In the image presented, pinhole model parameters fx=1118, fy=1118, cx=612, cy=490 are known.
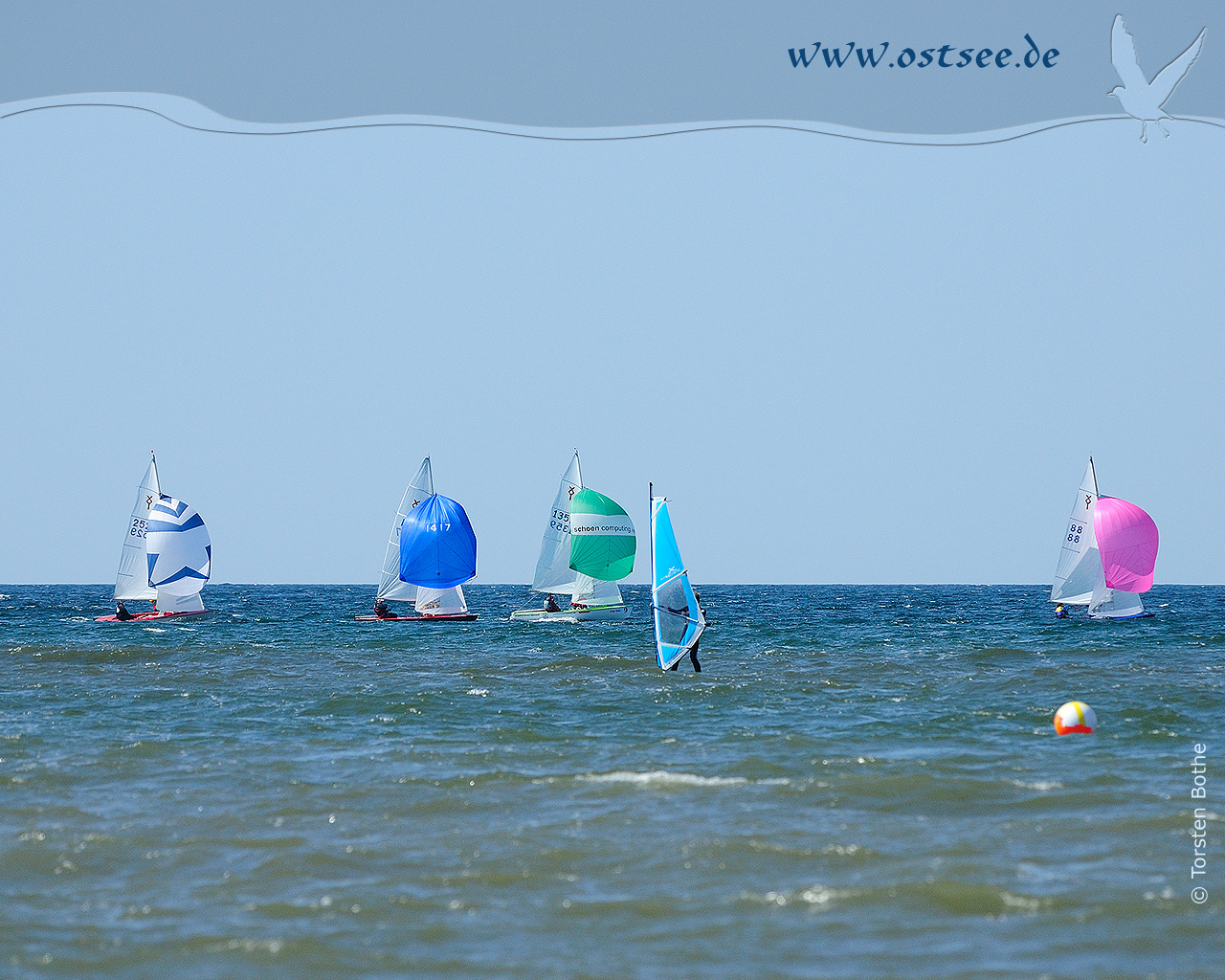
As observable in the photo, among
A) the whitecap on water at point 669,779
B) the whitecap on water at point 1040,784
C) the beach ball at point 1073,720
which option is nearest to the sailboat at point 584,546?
the beach ball at point 1073,720

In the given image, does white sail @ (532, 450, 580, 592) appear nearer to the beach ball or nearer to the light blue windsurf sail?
the light blue windsurf sail

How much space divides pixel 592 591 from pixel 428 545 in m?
9.61

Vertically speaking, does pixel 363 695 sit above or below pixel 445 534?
below

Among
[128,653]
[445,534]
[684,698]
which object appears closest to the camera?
[684,698]

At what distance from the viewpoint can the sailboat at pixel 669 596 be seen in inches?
964

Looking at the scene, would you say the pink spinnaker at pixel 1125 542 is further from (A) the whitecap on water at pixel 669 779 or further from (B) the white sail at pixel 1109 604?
(A) the whitecap on water at pixel 669 779

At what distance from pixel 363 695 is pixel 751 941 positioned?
55.1ft

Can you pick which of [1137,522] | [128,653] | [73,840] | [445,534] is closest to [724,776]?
[73,840]

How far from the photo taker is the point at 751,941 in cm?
873

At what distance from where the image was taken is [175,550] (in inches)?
2098

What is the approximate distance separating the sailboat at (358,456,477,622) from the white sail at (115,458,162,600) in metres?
11.6

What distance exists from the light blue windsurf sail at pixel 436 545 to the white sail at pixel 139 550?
12.6 metres

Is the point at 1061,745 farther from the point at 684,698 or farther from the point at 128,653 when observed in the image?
the point at 128,653

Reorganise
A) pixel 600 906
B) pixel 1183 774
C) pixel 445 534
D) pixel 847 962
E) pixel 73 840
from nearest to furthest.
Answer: pixel 847 962
pixel 600 906
pixel 73 840
pixel 1183 774
pixel 445 534
